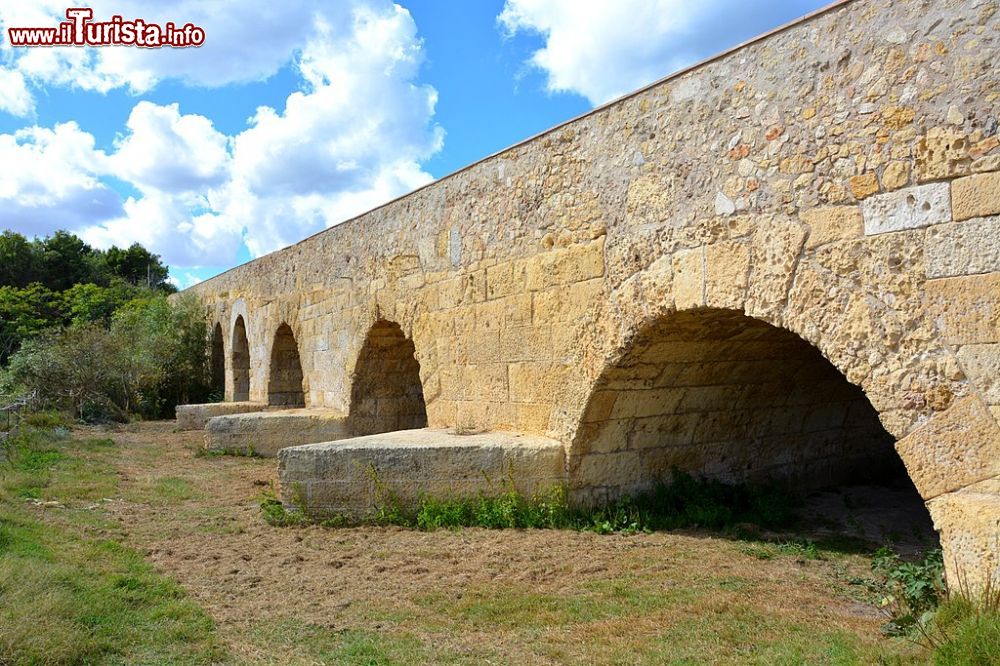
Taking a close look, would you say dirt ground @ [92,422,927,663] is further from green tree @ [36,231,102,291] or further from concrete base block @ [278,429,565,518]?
green tree @ [36,231,102,291]

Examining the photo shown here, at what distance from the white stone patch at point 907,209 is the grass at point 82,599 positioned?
350 cm

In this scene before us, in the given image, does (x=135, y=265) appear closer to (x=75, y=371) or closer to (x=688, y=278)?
(x=75, y=371)

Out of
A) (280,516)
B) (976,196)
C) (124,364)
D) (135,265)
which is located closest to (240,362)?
(124,364)

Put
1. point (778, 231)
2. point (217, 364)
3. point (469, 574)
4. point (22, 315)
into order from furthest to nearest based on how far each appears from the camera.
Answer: point (22, 315) → point (217, 364) → point (469, 574) → point (778, 231)

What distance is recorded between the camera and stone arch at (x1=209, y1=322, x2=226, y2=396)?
55.7ft

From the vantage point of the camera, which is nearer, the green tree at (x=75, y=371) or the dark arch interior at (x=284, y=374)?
the dark arch interior at (x=284, y=374)

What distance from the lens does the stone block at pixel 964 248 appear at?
10.7 ft

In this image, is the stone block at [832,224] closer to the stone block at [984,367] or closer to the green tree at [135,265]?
the stone block at [984,367]

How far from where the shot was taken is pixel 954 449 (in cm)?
337

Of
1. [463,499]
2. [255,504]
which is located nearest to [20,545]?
[255,504]

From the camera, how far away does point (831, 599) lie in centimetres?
394

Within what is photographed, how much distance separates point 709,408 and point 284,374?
Answer: 8438 millimetres

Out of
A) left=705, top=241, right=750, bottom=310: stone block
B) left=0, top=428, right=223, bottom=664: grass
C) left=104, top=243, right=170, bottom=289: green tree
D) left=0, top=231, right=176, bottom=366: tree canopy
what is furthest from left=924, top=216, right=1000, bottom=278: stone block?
left=104, top=243, right=170, bottom=289: green tree

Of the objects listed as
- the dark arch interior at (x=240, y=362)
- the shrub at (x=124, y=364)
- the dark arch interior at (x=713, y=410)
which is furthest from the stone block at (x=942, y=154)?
the shrub at (x=124, y=364)
